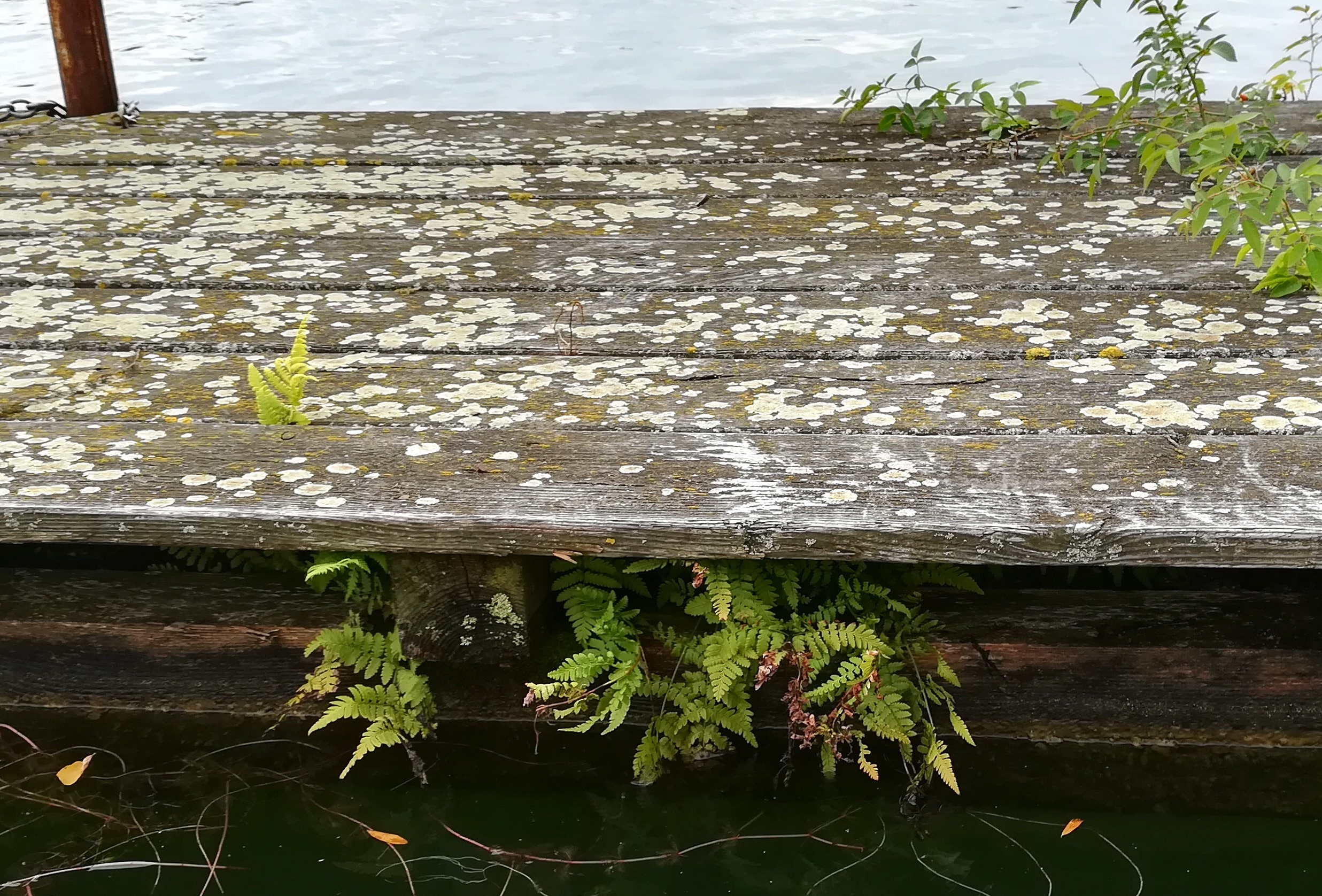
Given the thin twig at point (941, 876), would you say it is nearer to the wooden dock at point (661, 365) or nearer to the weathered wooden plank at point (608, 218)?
the wooden dock at point (661, 365)

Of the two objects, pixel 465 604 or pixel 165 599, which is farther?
pixel 165 599

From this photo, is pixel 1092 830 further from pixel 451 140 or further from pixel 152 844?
pixel 451 140

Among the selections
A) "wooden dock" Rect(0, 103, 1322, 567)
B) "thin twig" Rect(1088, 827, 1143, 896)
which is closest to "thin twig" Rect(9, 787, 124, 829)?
"wooden dock" Rect(0, 103, 1322, 567)

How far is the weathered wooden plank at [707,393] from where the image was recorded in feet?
7.61

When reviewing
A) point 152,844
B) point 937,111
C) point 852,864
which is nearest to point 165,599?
point 152,844

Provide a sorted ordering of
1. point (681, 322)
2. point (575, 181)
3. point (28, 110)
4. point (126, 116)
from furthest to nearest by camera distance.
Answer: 1. point (28, 110)
2. point (126, 116)
3. point (575, 181)
4. point (681, 322)

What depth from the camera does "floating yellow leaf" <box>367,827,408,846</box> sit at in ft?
7.98

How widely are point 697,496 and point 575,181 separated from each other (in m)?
2.27

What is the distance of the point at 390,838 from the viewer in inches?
95.9

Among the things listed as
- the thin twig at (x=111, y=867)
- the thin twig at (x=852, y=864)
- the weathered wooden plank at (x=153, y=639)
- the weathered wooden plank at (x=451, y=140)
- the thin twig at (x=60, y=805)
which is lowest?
the thin twig at (x=111, y=867)

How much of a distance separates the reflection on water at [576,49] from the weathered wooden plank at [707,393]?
700 cm

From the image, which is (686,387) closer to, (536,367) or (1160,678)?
(536,367)

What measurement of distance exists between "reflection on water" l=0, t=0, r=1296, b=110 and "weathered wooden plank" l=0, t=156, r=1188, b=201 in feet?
17.1

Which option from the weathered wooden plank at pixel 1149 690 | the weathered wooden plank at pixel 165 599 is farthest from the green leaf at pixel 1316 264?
the weathered wooden plank at pixel 165 599
